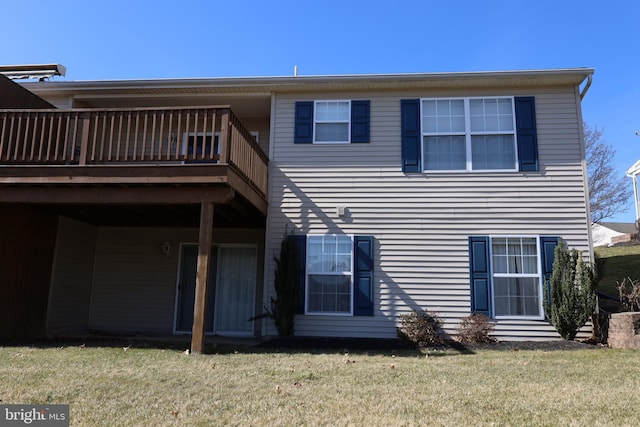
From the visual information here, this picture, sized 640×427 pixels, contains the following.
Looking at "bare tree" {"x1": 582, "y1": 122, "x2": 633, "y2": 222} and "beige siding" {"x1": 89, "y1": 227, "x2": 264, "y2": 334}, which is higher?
"bare tree" {"x1": 582, "y1": 122, "x2": 633, "y2": 222}

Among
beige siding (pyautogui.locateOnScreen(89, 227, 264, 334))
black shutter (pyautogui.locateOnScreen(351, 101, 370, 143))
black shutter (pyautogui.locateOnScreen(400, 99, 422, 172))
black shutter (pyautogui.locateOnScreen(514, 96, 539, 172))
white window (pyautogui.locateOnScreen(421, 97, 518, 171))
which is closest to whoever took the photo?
black shutter (pyautogui.locateOnScreen(514, 96, 539, 172))

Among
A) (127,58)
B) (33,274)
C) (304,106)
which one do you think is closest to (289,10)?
(304,106)

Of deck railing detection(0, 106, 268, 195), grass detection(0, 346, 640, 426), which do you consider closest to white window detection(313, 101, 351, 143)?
deck railing detection(0, 106, 268, 195)

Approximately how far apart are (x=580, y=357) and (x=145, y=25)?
10.7 meters

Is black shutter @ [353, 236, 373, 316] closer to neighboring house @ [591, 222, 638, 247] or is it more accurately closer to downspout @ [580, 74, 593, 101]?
downspout @ [580, 74, 593, 101]

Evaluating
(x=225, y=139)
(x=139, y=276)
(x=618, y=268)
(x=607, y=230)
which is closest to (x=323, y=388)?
(x=225, y=139)

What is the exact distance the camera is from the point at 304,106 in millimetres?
9805

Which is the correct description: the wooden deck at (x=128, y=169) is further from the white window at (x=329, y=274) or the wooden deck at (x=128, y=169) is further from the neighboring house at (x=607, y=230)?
the neighboring house at (x=607, y=230)

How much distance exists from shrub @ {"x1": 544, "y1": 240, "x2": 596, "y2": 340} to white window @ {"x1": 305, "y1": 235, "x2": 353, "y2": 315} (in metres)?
3.49

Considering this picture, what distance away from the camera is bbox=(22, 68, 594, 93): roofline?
9109mm

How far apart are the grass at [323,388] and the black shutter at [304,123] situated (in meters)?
4.37

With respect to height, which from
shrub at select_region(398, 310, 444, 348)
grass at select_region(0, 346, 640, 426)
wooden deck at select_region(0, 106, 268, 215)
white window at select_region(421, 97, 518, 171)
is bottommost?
grass at select_region(0, 346, 640, 426)

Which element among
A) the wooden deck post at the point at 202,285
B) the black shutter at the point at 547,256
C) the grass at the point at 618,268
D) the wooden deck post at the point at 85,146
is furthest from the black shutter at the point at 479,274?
the wooden deck post at the point at 85,146

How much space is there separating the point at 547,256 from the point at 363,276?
3256 mm
